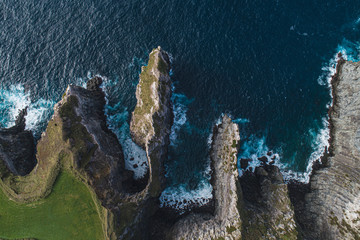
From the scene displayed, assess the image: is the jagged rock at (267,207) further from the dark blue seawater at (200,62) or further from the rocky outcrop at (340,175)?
the rocky outcrop at (340,175)

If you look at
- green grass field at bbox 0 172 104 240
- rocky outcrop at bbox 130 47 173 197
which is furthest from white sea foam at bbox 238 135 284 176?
green grass field at bbox 0 172 104 240

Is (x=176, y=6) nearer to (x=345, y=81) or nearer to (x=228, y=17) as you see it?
(x=228, y=17)

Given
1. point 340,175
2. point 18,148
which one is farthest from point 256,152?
point 18,148

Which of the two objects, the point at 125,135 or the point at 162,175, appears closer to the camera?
the point at 162,175

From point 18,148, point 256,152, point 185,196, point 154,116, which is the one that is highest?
point 154,116

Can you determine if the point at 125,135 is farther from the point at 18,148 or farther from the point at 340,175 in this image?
the point at 340,175

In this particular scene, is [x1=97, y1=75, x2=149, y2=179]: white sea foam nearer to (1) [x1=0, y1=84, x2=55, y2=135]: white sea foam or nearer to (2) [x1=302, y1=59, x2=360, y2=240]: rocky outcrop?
(1) [x1=0, y1=84, x2=55, y2=135]: white sea foam

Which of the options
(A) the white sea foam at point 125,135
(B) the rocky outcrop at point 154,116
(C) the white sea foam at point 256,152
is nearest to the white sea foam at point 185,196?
(B) the rocky outcrop at point 154,116
